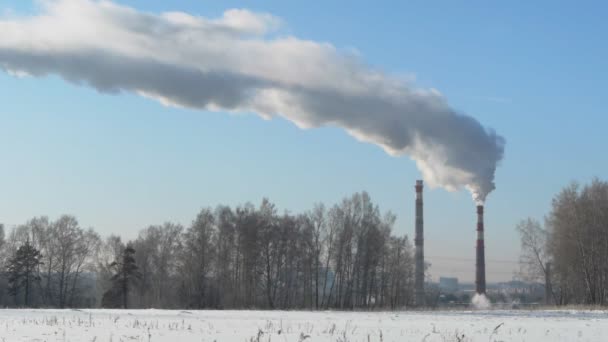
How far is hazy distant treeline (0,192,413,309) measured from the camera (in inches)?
2862

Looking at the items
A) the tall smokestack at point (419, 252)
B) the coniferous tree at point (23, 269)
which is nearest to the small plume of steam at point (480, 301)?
the tall smokestack at point (419, 252)

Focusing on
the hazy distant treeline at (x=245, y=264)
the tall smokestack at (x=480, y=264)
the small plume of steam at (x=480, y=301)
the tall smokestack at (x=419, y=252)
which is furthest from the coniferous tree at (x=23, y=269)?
the tall smokestack at (x=480, y=264)

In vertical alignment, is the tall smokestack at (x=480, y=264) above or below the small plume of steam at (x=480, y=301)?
above

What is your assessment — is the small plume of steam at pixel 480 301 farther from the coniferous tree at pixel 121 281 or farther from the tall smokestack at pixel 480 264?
the coniferous tree at pixel 121 281

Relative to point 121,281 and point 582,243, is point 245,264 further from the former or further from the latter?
point 582,243

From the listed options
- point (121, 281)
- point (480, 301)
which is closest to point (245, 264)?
point (121, 281)

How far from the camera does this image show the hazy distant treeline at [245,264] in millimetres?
72688

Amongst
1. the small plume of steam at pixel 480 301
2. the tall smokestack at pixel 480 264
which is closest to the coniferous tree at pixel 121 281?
the small plume of steam at pixel 480 301

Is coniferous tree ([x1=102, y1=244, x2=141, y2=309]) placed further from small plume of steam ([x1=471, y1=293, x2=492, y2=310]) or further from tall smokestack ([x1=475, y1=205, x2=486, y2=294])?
tall smokestack ([x1=475, y1=205, x2=486, y2=294])

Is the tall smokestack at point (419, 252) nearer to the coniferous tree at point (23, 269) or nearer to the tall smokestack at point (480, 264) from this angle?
the tall smokestack at point (480, 264)

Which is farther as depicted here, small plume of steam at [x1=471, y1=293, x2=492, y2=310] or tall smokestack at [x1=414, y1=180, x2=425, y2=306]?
tall smokestack at [x1=414, y1=180, x2=425, y2=306]

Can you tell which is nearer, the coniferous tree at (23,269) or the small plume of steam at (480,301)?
the coniferous tree at (23,269)

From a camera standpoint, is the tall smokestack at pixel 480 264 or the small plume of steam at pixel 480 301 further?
the tall smokestack at pixel 480 264

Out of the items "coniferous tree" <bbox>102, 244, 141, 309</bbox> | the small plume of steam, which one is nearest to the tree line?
the small plume of steam
